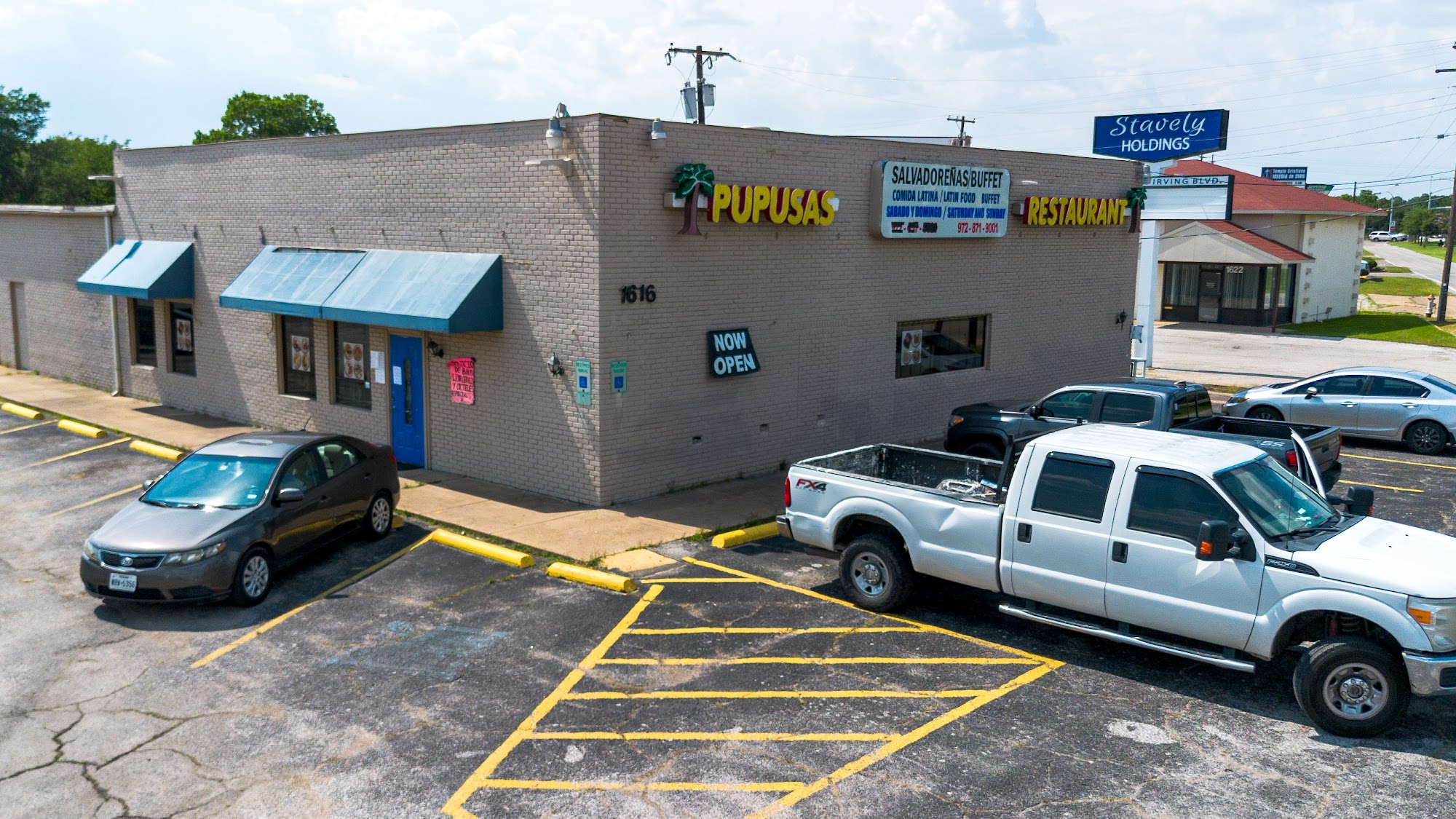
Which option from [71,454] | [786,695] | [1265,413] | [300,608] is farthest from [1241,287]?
[300,608]

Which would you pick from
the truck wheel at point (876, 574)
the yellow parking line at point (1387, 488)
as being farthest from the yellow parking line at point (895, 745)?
the yellow parking line at point (1387, 488)

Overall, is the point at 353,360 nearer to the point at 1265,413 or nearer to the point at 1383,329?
the point at 1265,413

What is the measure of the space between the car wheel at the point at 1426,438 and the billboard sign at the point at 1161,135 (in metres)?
10.3

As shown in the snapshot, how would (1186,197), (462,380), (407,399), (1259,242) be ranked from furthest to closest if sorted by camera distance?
(1259,242) → (1186,197) → (407,399) → (462,380)

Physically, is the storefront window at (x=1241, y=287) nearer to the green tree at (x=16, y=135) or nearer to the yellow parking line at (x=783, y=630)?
the yellow parking line at (x=783, y=630)

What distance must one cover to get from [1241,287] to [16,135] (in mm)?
61709

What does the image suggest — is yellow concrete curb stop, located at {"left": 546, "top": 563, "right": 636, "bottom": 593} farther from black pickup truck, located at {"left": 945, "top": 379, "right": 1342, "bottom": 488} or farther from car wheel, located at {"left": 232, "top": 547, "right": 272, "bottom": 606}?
black pickup truck, located at {"left": 945, "top": 379, "right": 1342, "bottom": 488}

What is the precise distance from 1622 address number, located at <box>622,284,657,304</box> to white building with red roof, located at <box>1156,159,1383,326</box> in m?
32.4

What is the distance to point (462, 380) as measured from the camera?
1655 cm

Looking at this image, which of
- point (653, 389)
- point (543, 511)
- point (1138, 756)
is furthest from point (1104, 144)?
point (1138, 756)

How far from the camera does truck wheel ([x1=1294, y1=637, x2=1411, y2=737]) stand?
8125 mm

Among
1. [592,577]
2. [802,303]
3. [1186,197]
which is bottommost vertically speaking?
[592,577]

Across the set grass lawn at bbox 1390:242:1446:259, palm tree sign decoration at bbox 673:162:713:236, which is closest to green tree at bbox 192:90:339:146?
palm tree sign decoration at bbox 673:162:713:236

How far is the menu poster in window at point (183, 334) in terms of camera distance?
875 inches
